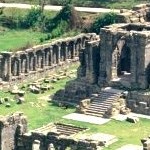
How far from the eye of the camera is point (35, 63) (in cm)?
9012

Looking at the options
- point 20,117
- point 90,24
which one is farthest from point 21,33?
point 20,117

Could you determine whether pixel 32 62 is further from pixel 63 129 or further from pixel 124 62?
pixel 63 129

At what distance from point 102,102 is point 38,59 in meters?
14.3

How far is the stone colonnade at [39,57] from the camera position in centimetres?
8700

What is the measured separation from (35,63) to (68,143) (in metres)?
28.4

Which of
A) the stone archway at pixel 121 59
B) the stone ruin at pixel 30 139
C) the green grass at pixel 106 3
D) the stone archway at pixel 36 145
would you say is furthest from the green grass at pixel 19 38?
the stone archway at pixel 36 145

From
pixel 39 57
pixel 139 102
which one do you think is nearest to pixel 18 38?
pixel 39 57

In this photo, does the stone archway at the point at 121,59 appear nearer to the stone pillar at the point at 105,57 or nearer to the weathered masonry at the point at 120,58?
the weathered masonry at the point at 120,58

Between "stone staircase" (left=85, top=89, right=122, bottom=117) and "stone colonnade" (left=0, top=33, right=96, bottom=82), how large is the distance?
35.9 ft

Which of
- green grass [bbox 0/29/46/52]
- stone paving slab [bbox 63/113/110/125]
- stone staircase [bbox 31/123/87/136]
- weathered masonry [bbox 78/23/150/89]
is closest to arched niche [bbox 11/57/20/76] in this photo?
weathered masonry [bbox 78/23/150/89]

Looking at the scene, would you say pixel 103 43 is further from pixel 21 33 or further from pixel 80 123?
pixel 21 33

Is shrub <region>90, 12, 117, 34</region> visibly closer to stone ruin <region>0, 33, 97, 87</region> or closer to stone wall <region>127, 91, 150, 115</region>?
stone ruin <region>0, 33, 97, 87</region>

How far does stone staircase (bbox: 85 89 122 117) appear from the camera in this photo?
7700 centimetres

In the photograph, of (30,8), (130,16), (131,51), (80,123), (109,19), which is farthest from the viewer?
(30,8)
